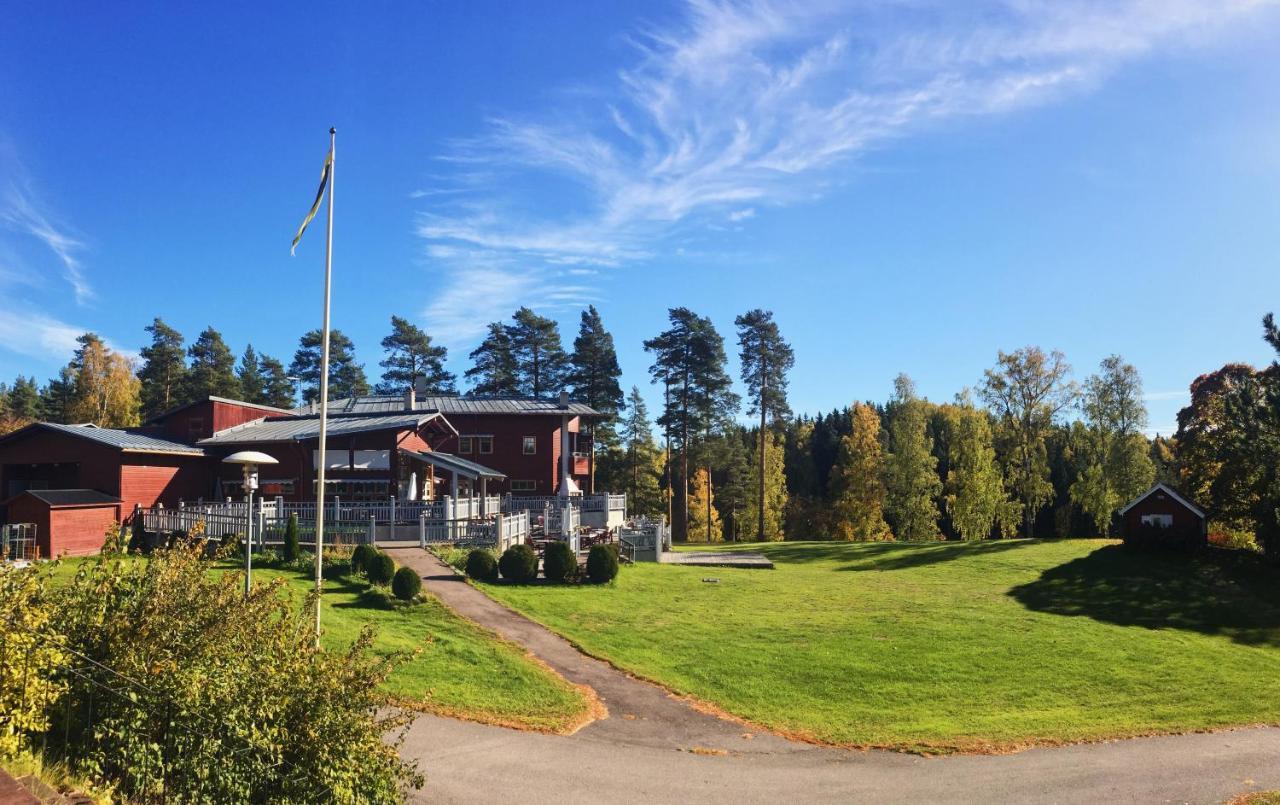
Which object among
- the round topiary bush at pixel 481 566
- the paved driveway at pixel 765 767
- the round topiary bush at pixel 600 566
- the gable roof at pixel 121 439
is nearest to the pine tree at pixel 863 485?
the round topiary bush at pixel 600 566

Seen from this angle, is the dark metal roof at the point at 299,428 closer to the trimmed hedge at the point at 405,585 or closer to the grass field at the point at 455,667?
the grass field at the point at 455,667

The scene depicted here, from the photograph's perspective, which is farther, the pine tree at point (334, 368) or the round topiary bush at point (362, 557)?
the pine tree at point (334, 368)

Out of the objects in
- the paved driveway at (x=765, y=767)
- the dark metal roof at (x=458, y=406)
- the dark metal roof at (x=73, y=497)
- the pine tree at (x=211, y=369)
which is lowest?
the paved driveway at (x=765, y=767)

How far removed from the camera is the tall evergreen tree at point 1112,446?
158 ft

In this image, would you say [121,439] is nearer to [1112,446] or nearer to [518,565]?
[518,565]

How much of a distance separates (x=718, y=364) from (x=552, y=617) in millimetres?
41289

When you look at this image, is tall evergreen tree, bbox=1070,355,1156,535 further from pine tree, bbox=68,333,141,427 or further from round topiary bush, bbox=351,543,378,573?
pine tree, bbox=68,333,141,427

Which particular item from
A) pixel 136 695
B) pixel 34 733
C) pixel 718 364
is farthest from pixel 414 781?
pixel 718 364

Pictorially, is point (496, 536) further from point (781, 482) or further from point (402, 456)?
point (781, 482)

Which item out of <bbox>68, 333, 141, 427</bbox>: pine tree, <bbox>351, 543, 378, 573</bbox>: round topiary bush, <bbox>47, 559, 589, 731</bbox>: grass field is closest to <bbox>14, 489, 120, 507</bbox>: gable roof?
<bbox>47, 559, 589, 731</bbox>: grass field

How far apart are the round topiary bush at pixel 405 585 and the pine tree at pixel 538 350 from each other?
46.6m

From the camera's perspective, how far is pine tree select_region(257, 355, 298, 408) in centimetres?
7444

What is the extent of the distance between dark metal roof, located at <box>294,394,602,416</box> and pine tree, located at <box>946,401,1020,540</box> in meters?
26.5

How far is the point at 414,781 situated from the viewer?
6.99m
